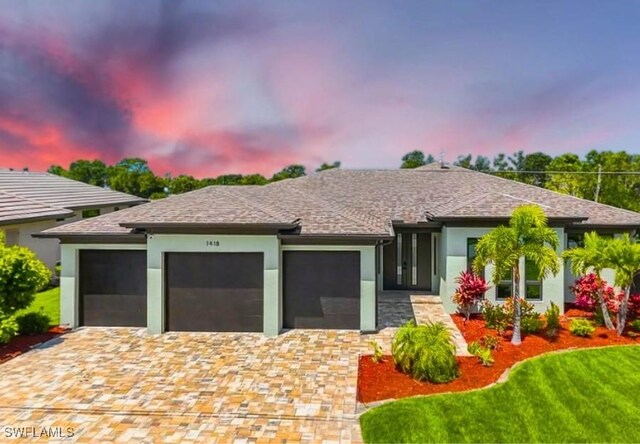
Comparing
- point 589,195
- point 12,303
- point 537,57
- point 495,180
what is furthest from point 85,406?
point 589,195

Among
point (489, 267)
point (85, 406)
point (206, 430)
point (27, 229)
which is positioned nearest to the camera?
point (206, 430)

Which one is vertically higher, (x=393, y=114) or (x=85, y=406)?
(x=393, y=114)

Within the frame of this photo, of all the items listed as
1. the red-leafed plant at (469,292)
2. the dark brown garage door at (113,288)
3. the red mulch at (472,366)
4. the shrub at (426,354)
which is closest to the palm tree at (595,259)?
the red mulch at (472,366)

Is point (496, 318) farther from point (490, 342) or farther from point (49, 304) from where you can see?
point (49, 304)

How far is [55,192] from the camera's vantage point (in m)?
26.2

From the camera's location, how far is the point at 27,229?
62.0 feet

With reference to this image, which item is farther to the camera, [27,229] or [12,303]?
[27,229]

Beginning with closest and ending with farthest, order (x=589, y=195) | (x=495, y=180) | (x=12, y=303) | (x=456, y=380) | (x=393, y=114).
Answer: (x=456, y=380)
(x=12, y=303)
(x=495, y=180)
(x=393, y=114)
(x=589, y=195)

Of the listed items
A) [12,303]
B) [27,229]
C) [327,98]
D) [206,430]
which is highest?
[327,98]

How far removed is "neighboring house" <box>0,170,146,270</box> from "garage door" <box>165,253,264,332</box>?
10218mm

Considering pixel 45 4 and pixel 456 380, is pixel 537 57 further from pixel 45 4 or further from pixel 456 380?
pixel 45 4

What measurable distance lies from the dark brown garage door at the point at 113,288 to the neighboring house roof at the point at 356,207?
0.94 metres

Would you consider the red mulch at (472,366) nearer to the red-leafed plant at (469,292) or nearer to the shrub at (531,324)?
the shrub at (531,324)

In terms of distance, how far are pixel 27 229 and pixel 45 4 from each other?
1060cm
